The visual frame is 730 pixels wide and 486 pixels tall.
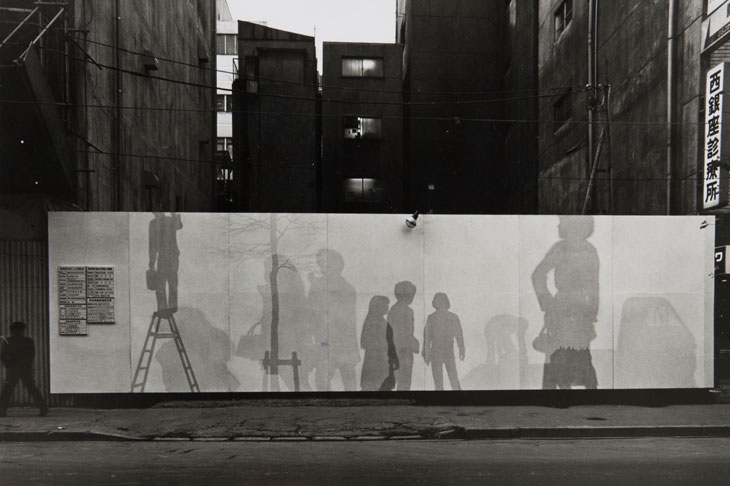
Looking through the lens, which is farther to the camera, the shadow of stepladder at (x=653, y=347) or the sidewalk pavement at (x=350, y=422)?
the shadow of stepladder at (x=653, y=347)

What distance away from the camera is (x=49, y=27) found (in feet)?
34.3

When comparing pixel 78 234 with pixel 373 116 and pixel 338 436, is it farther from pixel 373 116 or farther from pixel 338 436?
pixel 373 116

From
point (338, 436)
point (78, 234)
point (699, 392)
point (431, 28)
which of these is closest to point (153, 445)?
point (338, 436)

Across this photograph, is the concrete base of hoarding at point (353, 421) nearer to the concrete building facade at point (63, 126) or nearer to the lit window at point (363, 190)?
the concrete building facade at point (63, 126)

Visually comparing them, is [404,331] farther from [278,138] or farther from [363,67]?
[363,67]

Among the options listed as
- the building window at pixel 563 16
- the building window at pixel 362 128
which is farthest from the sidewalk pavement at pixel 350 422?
the building window at pixel 362 128

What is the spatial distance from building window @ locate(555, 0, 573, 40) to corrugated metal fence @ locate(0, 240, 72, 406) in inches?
779

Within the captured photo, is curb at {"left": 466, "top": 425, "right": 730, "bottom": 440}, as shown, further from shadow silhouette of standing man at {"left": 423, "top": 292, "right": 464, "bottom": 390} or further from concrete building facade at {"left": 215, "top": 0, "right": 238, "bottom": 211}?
concrete building facade at {"left": 215, "top": 0, "right": 238, "bottom": 211}

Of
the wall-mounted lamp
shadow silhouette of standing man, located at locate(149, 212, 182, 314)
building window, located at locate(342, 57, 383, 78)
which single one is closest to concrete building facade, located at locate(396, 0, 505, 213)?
building window, located at locate(342, 57, 383, 78)

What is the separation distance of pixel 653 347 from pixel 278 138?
24169mm

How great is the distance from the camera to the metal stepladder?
37.8ft

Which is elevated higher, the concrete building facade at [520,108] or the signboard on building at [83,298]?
the concrete building facade at [520,108]

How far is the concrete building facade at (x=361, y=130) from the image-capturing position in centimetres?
3425

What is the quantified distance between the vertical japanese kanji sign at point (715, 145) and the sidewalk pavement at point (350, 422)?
426 centimetres
